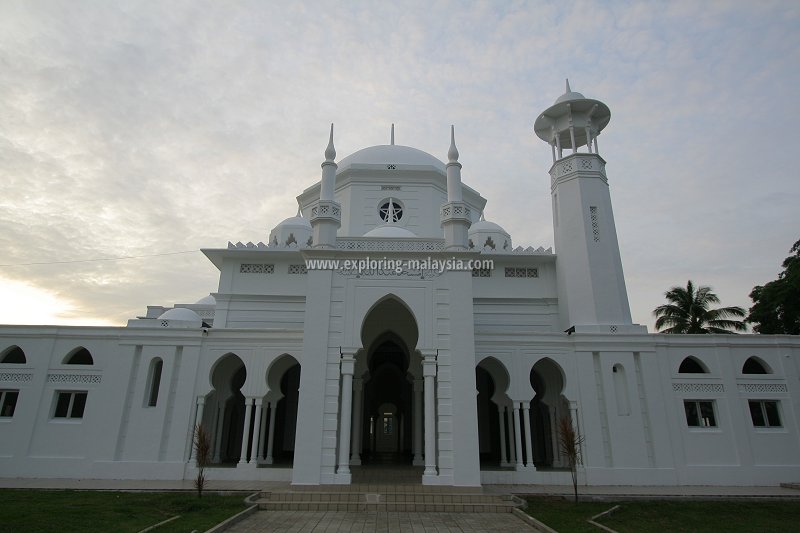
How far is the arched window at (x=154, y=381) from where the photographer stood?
14.4 meters

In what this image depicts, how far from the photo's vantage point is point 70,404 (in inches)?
565

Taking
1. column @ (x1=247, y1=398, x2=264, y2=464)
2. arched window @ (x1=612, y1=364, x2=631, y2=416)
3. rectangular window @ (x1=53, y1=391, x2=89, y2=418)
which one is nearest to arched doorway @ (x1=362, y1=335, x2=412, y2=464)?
column @ (x1=247, y1=398, x2=264, y2=464)

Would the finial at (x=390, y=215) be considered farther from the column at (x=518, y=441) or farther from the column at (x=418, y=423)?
the column at (x=518, y=441)

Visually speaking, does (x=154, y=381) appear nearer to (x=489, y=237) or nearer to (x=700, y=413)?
(x=489, y=237)

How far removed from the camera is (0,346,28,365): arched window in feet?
49.2

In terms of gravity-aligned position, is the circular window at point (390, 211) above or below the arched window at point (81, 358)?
above

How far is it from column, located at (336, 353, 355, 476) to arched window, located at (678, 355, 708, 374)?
416 inches

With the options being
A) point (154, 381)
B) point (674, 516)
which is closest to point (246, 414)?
point (154, 381)

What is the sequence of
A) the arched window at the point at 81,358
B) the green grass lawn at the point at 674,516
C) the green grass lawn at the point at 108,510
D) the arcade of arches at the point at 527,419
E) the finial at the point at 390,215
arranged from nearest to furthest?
the green grass lawn at the point at 108,510 < the green grass lawn at the point at 674,516 < the arcade of arches at the point at 527,419 < the arched window at the point at 81,358 < the finial at the point at 390,215

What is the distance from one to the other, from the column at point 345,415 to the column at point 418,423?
3608 millimetres

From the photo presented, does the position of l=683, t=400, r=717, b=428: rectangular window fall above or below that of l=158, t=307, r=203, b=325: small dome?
below

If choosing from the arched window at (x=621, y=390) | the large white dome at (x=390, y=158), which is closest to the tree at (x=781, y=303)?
the arched window at (x=621, y=390)

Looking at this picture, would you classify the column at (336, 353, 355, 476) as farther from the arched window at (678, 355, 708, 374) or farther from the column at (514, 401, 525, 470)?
the arched window at (678, 355, 708, 374)

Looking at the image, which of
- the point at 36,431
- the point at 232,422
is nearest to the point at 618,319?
the point at 232,422
